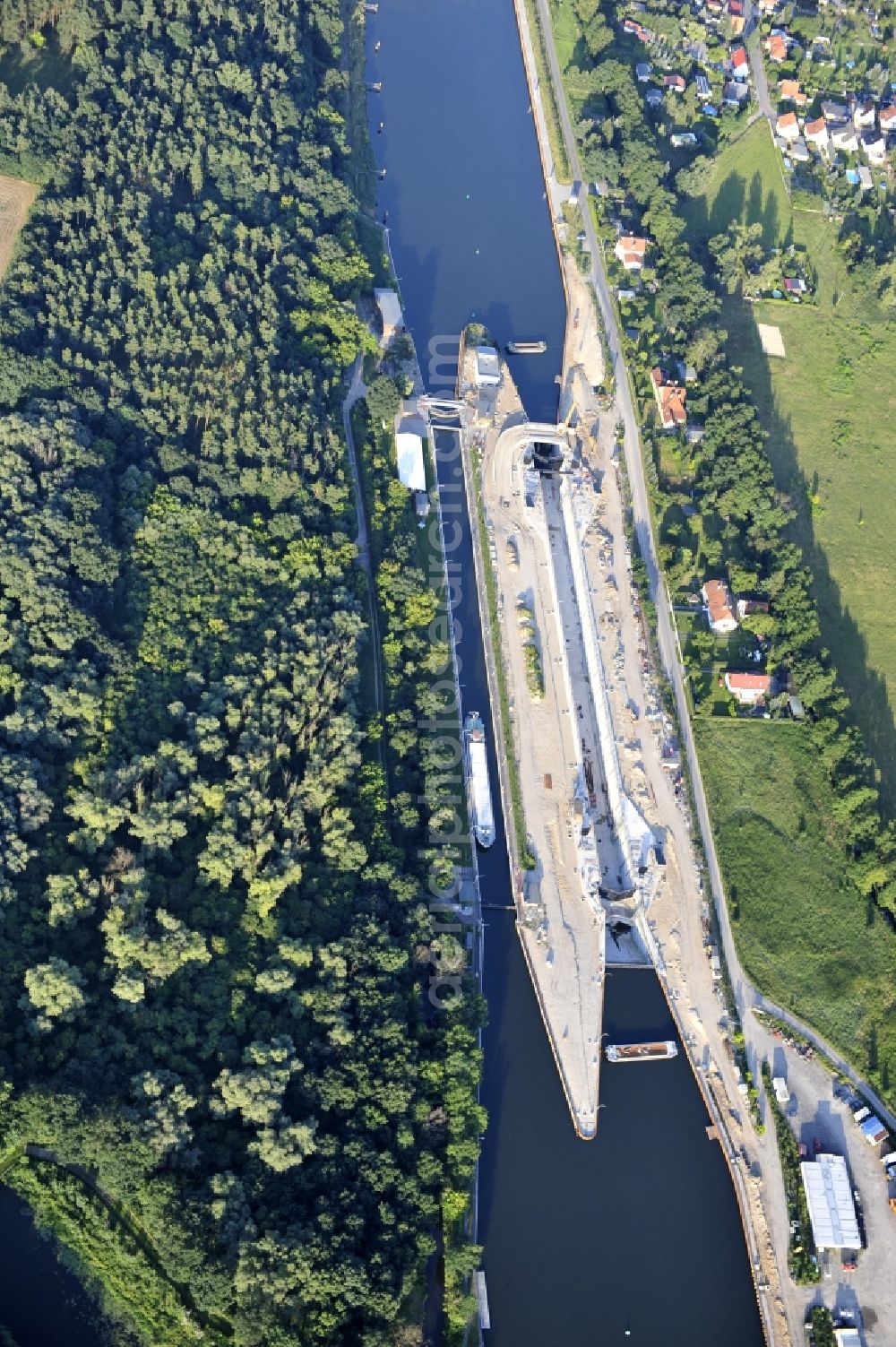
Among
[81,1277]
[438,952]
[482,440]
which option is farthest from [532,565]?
[81,1277]

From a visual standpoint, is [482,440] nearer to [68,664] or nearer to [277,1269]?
[68,664]

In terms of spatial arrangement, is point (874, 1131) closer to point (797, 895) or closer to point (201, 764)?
point (797, 895)

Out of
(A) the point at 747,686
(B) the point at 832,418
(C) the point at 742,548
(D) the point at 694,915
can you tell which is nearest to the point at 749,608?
(C) the point at 742,548

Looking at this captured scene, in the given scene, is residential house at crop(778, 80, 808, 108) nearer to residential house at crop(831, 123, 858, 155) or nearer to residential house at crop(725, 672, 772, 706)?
residential house at crop(831, 123, 858, 155)

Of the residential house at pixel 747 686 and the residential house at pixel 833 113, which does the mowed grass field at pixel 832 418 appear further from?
the residential house at pixel 833 113

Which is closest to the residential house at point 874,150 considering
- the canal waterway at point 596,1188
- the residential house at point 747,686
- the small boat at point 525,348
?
the small boat at point 525,348

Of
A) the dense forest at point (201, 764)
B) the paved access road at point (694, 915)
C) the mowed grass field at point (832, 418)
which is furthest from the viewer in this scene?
the mowed grass field at point (832, 418)
